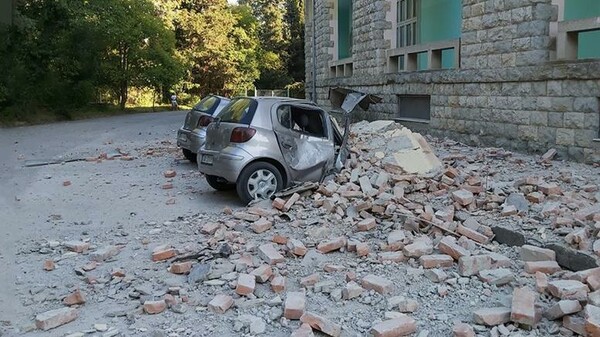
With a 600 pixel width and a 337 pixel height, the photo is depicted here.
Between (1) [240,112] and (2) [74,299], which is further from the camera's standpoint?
(1) [240,112]

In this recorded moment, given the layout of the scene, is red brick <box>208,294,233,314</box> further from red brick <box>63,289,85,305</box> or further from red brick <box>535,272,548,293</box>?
red brick <box>535,272,548,293</box>

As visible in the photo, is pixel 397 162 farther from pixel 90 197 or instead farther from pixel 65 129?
pixel 65 129

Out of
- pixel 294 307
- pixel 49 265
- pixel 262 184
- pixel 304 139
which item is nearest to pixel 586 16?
pixel 304 139

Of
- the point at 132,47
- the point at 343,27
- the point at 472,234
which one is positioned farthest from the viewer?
the point at 132,47

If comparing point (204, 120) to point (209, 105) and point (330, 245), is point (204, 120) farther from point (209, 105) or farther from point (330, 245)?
point (330, 245)

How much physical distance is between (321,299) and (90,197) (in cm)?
567

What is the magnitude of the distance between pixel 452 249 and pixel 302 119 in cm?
395

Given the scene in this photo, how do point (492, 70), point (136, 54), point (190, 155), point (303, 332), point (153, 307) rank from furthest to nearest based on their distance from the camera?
point (136, 54) → point (190, 155) → point (492, 70) → point (153, 307) → point (303, 332)

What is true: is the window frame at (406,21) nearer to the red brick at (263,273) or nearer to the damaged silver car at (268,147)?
the damaged silver car at (268,147)

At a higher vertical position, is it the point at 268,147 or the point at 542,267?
the point at 268,147

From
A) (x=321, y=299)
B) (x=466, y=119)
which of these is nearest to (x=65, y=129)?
(x=466, y=119)

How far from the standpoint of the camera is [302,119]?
8719 millimetres

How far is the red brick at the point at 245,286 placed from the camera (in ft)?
15.5

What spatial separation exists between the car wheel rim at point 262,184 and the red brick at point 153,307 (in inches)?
144
